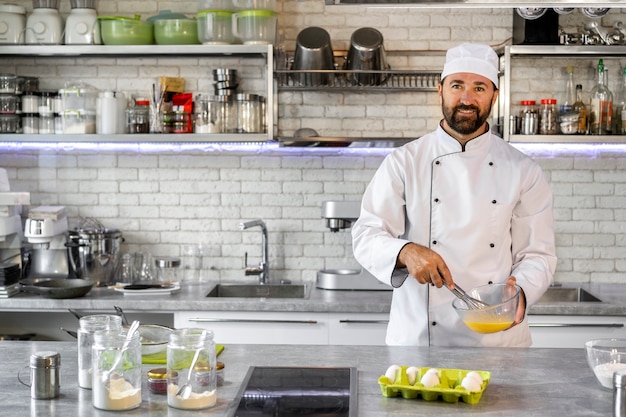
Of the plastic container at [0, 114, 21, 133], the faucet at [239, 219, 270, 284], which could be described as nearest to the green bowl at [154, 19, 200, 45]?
the plastic container at [0, 114, 21, 133]

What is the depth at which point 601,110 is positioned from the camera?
4980 millimetres

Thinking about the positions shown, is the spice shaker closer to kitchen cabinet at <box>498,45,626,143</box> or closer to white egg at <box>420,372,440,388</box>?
white egg at <box>420,372,440,388</box>

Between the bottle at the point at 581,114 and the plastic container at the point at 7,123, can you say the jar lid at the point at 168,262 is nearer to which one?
the plastic container at the point at 7,123

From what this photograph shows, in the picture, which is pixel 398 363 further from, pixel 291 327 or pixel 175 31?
pixel 175 31

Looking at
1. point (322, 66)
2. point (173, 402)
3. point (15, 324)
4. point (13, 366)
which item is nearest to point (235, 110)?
point (322, 66)

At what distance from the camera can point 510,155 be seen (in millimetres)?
3734

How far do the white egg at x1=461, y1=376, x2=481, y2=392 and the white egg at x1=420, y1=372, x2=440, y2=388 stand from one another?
0.07 metres

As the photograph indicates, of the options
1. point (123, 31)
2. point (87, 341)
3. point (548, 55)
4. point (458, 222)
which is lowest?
point (87, 341)

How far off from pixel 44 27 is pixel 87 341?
3101 millimetres

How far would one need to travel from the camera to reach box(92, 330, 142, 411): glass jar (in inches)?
91.9

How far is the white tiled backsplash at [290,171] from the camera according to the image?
5258 millimetres

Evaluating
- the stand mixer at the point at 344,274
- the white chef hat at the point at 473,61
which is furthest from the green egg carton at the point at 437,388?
the stand mixer at the point at 344,274

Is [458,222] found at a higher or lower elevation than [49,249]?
higher

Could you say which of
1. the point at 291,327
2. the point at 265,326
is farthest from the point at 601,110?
the point at 265,326
